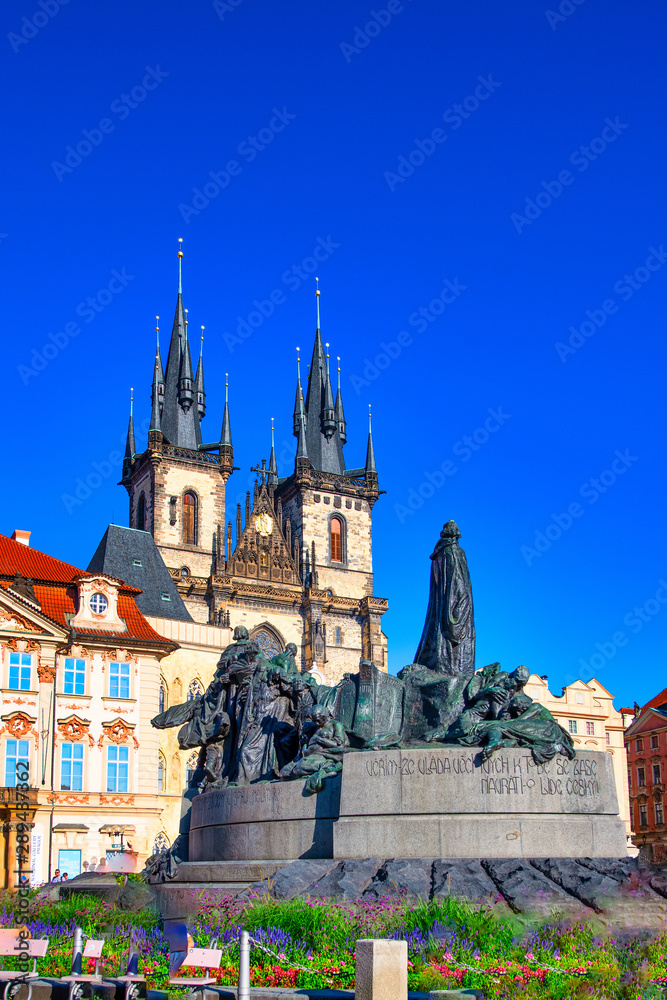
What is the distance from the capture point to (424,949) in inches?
324

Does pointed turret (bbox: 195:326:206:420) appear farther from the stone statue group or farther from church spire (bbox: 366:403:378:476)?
the stone statue group

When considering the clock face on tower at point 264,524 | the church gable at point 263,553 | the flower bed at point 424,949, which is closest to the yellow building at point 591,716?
the church gable at point 263,553

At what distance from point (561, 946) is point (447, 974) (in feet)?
3.40

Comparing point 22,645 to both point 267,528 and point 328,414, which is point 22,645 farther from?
point 328,414

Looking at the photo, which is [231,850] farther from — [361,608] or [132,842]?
[361,608]

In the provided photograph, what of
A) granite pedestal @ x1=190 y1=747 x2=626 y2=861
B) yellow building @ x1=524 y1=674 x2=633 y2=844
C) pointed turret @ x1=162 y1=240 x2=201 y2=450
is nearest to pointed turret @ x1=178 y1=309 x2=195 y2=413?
pointed turret @ x1=162 y1=240 x2=201 y2=450

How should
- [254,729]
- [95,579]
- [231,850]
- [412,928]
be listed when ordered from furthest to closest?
[95,579]
[254,729]
[231,850]
[412,928]

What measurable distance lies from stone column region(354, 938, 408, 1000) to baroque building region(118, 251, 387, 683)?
6029 centimetres

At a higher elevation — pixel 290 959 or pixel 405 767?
pixel 405 767

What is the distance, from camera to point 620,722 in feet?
205

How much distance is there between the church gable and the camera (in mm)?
73062

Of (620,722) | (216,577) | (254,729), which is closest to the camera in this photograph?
(254,729)

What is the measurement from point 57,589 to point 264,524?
4187cm

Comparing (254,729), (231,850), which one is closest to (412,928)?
(231,850)
